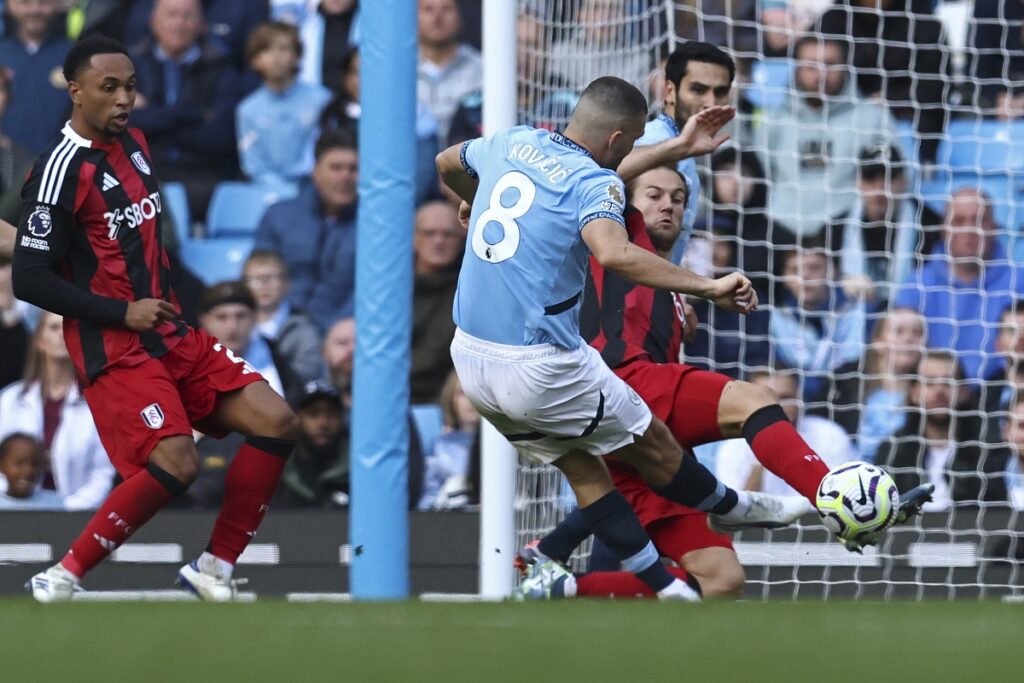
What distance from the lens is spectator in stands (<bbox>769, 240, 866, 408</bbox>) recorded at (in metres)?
7.95

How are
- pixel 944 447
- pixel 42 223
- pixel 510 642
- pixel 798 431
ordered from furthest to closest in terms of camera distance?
pixel 944 447 < pixel 798 431 < pixel 42 223 < pixel 510 642

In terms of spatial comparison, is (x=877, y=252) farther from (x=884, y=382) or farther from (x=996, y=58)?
(x=996, y=58)

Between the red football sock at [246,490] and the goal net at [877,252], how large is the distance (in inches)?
99.4

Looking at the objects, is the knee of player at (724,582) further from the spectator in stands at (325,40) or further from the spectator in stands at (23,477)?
the spectator in stands at (325,40)

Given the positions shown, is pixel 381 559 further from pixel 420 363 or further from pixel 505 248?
pixel 420 363

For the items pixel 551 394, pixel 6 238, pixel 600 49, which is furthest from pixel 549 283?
pixel 600 49

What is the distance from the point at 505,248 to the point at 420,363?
3200mm

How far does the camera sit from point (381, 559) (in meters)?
5.77

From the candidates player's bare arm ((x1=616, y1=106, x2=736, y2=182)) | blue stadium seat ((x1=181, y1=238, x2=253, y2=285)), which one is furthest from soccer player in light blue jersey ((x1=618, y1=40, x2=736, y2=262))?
blue stadium seat ((x1=181, y1=238, x2=253, y2=285))

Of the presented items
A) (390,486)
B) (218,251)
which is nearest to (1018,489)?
(390,486)

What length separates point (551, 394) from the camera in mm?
5020

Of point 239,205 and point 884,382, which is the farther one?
point 239,205

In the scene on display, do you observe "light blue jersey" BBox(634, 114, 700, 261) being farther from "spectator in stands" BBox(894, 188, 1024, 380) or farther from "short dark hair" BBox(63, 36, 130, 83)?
"spectator in stands" BBox(894, 188, 1024, 380)

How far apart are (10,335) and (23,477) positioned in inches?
28.6
